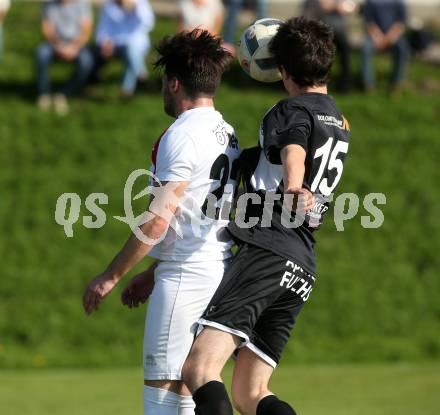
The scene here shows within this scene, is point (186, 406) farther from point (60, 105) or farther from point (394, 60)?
point (394, 60)

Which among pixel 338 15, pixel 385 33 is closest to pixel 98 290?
pixel 338 15

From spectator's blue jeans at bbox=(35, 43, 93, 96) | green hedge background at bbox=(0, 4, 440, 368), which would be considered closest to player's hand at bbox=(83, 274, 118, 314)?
green hedge background at bbox=(0, 4, 440, 368)

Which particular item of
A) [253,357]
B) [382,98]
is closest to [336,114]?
[253,357]

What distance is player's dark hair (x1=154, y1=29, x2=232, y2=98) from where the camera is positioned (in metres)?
4.73

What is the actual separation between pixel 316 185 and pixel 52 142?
356 inches

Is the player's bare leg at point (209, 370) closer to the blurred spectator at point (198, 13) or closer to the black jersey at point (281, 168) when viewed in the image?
the black jersey at point (281, 168)

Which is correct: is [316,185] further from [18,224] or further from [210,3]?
[210,3]

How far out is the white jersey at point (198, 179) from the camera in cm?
459

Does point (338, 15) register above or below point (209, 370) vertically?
above

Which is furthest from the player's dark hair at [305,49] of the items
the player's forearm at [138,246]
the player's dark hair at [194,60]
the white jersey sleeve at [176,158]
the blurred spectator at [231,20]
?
the blurred spectator at [231,20]

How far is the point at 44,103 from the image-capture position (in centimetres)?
1390

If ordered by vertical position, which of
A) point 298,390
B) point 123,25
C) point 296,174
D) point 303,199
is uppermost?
point 123,25

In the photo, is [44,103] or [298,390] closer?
[298,390]

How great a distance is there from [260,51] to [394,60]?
10.2m
